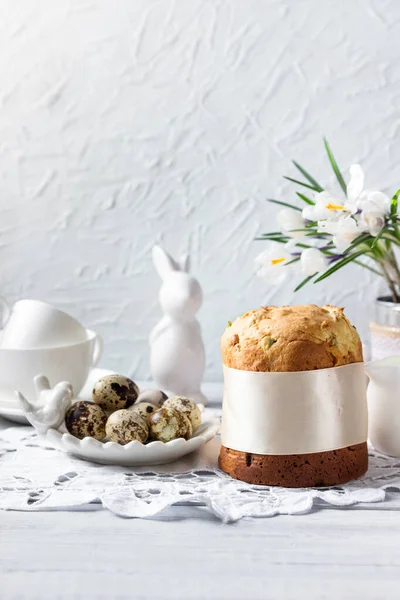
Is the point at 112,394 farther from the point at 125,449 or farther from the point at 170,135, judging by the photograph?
the point at 170,135

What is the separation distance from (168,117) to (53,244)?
312mm

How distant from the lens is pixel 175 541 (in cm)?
73

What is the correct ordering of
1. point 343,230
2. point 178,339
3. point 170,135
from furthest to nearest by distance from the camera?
point 170,135 → point 178,339 → point 343,230

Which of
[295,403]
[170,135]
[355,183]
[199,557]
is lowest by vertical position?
[199,557]

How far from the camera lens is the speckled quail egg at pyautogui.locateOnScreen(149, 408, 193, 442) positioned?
93 cm

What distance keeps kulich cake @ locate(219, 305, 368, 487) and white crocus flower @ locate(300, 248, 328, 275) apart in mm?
211

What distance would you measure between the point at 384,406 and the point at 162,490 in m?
0.29

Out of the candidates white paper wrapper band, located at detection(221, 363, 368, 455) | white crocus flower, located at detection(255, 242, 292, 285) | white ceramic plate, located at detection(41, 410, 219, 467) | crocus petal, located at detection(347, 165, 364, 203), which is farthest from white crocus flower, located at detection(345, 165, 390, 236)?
white ceramic plate, located at detection(41, 410, 219, 467)

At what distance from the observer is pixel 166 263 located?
1.24m

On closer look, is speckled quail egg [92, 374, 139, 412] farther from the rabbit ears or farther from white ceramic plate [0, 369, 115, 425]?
the rabbit ears

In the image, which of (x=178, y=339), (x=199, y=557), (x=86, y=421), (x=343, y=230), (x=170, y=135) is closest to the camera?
(x=199, y=557)

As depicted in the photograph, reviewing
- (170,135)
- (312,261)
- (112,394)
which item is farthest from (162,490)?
(170,135)

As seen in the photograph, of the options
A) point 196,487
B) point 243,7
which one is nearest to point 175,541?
point 196,487

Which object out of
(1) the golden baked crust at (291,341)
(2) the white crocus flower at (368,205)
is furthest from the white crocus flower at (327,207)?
(1) the golden baked crust at (291,341)
